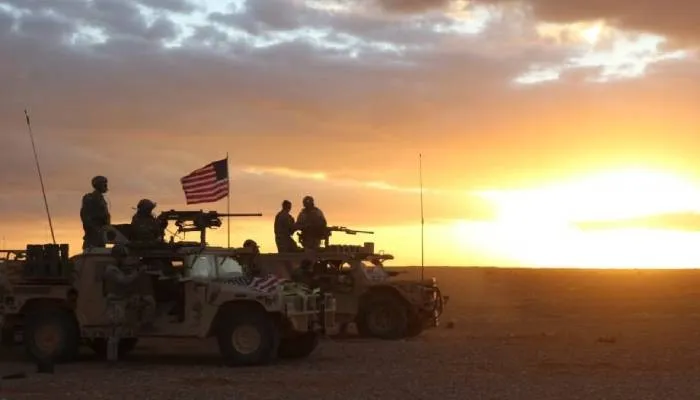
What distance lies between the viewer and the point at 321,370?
17.0 meters

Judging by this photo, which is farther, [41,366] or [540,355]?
[540,355]

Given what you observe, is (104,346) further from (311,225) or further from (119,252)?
(311,225)

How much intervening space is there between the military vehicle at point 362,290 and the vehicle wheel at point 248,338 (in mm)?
5809

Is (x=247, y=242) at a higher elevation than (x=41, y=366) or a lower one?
higher

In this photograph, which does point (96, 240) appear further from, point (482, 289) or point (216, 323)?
point (482, 289)

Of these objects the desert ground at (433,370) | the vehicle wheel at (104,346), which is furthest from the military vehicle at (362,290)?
the vehicle wheel at (104,346)

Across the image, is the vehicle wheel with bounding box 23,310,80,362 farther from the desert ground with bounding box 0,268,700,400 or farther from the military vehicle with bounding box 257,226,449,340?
the military vehicle with bounding box 257,226,449,340

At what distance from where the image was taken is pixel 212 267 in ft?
59.4

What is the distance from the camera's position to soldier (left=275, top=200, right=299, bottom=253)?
2448cm

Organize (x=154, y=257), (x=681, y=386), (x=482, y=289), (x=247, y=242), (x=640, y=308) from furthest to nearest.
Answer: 1. (x=482, y=289)
2. (x=640, y=308)
3. (x=247, y=242)
4. (x=154, y=257)
5. (x=681, y=386)

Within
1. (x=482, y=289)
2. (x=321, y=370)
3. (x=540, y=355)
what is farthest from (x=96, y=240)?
(x=482, y=289)

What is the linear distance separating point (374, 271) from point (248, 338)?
672cm

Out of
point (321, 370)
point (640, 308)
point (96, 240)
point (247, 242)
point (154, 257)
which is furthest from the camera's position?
point (640, 308)

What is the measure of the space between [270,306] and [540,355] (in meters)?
4.76
